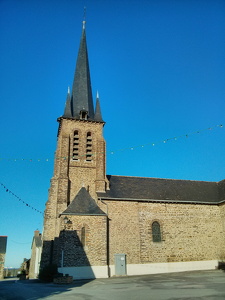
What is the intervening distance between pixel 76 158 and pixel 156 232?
9.62m

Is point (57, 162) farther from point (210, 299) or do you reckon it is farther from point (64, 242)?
point (210, 299)

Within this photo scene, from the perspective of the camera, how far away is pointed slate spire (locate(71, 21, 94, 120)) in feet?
88.1

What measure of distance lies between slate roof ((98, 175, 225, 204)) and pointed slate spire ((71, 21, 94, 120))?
23.5 feet

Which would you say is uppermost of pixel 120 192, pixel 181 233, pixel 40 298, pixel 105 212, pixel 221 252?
pixel 120 192

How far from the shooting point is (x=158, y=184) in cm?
2630

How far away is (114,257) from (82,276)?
3.15 metres

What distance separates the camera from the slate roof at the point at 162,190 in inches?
913

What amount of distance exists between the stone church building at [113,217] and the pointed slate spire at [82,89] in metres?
0.15

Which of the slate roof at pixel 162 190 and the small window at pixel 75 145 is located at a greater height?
the small window at pixel 75 145

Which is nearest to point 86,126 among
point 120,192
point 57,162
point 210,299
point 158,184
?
point 57,162

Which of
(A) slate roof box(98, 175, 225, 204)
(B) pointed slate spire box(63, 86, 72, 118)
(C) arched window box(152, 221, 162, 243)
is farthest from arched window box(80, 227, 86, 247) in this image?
(B) pointed slate spire box(63, 86, 72, 118)

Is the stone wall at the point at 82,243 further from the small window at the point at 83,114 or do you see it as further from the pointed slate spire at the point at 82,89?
the pointed slate spire at the point at 82,89

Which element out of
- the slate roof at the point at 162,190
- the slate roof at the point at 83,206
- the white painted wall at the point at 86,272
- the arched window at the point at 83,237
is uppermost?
the slate roof at the point at 162,190

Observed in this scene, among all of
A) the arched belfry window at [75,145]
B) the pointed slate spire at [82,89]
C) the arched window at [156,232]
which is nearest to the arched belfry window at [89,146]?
the arched belfry window at [75,145]
